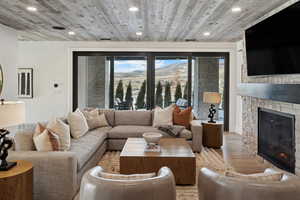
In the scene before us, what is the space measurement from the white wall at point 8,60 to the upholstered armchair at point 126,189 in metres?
4.42

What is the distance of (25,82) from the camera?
7211mm

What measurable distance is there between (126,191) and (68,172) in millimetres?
1409

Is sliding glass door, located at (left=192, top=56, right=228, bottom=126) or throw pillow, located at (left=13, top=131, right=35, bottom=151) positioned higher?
sliding glass door, located at (left=192, top=56, right=228, bottom=126)

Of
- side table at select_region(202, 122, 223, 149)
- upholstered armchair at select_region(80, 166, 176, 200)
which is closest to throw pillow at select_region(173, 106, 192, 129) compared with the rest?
side table at select_region(202, 122, 223, 149)

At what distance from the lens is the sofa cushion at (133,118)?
5.58m

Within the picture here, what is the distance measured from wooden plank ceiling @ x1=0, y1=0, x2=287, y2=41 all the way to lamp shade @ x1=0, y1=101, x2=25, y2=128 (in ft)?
6.89

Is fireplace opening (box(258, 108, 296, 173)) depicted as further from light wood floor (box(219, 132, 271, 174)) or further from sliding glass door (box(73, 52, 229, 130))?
sliding glass door (box(73, 52, 229, 130))

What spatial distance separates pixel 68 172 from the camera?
2762 mm

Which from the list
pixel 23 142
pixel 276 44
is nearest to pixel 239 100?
pixel 276 44

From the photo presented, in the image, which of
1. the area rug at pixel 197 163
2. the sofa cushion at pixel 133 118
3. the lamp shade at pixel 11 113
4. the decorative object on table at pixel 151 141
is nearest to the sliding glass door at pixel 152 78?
the sofa cushion at pixel 133 118

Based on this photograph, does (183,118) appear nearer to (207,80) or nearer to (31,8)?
(207,80)

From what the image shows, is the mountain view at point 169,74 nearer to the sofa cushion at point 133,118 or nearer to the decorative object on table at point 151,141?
the sofa cushion at point 133,118

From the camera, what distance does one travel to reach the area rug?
10.3 ft

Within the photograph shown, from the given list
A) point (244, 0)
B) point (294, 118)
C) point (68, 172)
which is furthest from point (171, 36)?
point (68, 172)
